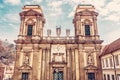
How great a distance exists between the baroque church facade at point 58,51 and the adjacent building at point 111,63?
1.15m

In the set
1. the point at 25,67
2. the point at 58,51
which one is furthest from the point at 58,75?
the point at 25,67

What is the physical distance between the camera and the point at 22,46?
26.8 meters

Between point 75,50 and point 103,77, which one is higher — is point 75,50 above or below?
above

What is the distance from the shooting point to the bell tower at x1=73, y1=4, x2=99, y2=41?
27641 mm

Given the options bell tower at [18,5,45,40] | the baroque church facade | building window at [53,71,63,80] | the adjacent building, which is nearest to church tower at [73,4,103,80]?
the baroque church facade

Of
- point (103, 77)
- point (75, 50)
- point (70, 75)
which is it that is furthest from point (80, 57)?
point (103, 77)

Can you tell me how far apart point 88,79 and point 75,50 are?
220 inches

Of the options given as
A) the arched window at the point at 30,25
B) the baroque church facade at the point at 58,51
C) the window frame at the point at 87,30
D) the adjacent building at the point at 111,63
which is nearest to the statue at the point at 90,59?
the baroque church facade at the point at 58,51

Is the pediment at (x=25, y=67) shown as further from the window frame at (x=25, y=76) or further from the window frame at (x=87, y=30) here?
the window frame at (x=87, y=30)

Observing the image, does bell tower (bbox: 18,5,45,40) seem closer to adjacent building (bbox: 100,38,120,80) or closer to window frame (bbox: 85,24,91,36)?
window frame (bbox: 85,24,91,36)

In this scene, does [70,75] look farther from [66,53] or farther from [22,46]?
[22,46]

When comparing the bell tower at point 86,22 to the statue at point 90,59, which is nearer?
the statue at point 90,59

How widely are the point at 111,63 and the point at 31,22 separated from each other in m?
16.5

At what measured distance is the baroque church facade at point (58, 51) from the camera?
25.7m
